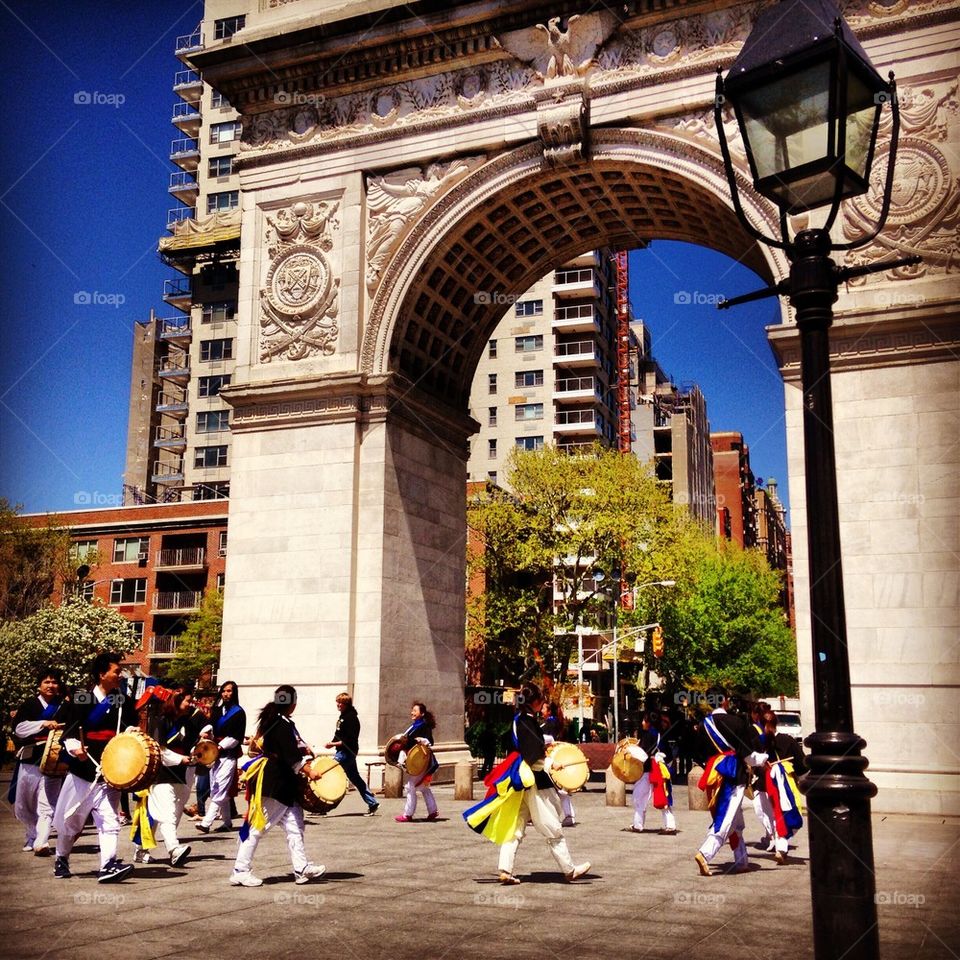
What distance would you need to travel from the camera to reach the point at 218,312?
71062mm

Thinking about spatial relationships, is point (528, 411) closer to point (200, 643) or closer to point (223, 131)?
point (200, 643)

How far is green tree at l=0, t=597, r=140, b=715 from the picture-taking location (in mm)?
42781

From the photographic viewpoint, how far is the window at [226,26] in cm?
7044

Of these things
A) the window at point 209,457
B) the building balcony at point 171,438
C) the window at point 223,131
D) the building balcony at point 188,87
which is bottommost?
the window at point 209,457

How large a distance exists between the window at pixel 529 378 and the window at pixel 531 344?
151 centimetres

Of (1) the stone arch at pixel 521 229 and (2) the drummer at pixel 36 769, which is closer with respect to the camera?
(2) the drummer at pixel 36 769

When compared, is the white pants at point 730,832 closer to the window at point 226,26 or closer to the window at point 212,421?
the window at point 212,421

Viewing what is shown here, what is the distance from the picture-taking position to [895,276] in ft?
66.8

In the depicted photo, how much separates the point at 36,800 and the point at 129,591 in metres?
→ 52.7

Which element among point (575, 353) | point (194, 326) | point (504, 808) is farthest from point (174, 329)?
point (504, 808)

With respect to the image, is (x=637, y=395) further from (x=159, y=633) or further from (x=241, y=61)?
(x=241, y=61)

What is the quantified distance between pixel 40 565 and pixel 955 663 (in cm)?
3663

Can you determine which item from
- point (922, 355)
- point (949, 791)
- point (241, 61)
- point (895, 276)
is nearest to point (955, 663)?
point (949, 791)

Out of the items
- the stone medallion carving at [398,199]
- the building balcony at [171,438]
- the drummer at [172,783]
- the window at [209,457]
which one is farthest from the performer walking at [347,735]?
the building balcony at [171,438]
